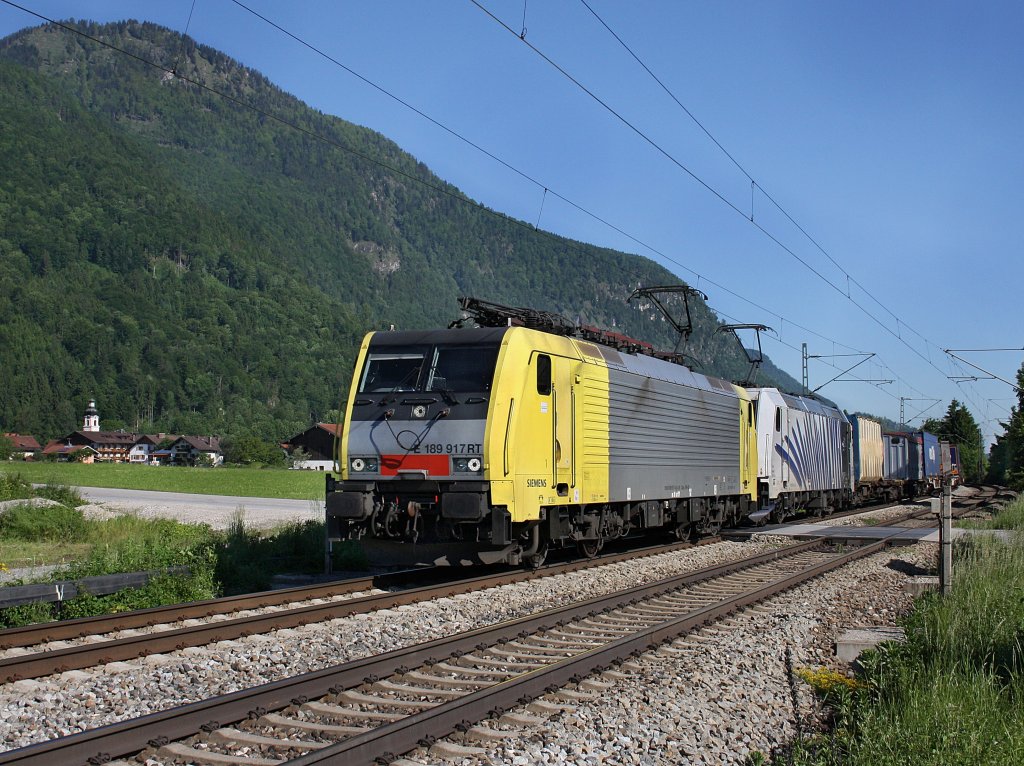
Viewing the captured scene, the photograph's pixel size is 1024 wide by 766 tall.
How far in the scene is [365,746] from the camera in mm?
5492

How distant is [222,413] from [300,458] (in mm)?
56215

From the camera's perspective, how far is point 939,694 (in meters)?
6.38

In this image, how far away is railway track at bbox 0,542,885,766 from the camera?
5.59 meters

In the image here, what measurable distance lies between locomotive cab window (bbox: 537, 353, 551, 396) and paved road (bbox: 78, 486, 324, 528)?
31.2 feet

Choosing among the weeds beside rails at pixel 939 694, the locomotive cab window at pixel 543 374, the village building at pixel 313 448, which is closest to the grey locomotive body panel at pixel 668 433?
the locomotive cab window at pixel 543 374

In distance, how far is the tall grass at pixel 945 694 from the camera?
543 cm

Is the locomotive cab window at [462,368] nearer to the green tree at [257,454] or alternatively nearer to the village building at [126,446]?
the green tree at [257,454]

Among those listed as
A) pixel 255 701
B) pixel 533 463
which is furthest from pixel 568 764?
pixel 533 463

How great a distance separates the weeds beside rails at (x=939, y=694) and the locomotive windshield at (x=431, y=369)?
5850 mm

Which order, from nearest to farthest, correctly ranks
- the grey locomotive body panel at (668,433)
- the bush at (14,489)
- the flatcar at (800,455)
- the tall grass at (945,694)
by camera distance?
1. the tall grass at (945,694)
2. the grey locomotive body panel at (668,433)
3. the flatcar at (800,455)
4. the bush at (14,489)

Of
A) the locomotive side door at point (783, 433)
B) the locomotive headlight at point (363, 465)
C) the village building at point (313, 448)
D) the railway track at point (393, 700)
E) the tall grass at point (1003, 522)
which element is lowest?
the railway track at point (393, 700)

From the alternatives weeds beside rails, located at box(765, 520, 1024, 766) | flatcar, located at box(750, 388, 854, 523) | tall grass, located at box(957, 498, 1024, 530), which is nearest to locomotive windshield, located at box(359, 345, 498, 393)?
weeds beside rails, located at box(765, 520, 1024, 766)

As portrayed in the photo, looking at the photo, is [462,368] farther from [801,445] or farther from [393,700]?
[801,445]

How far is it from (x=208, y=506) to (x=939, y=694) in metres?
29.0
